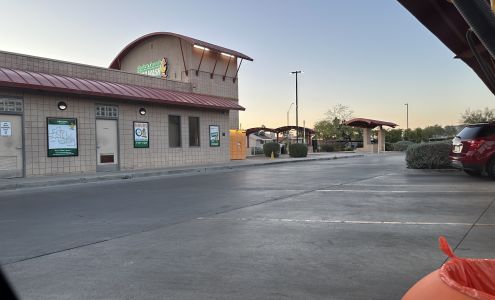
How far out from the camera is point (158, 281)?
4.47 metres

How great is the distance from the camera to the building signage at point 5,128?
54.2ft

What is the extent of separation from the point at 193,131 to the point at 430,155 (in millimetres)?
13304

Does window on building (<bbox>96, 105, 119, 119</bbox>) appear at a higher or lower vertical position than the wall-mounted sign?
lower

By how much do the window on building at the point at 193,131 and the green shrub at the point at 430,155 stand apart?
40.4 feet

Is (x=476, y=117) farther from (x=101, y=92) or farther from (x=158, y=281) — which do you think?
(x=158, y=281)

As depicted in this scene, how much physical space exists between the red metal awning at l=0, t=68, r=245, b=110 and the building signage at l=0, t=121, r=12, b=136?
1536mm

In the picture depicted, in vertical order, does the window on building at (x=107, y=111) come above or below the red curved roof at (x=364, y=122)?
below

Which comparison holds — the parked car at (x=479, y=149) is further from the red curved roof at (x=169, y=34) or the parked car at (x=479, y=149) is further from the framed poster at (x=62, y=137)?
the red curved roof at (x=169, y=34)

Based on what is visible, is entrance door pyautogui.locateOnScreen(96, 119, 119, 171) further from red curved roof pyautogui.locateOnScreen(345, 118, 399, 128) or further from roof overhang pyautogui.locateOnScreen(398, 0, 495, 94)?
red curved roof pyautogui.locateOnScreen(345, 118, 399, 128)

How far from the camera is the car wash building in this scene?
669 inches

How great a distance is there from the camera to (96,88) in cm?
1916

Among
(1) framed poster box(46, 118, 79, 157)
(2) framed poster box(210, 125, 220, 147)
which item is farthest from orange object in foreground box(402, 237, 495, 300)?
→ (2) framed poster box(210, 125, 220, 147)

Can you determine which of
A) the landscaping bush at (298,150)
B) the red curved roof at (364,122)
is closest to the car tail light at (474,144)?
the landscaping bush at (298,150)

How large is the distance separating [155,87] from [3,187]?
11558 millimetres
